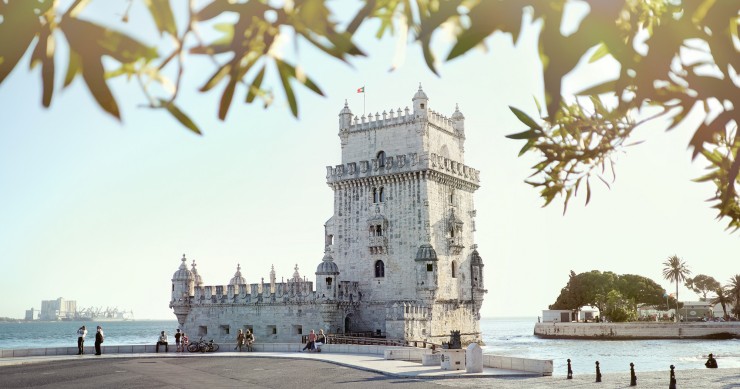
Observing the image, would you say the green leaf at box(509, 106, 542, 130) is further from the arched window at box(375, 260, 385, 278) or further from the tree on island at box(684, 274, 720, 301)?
the tree on island at box(684, 274, 720, 301)

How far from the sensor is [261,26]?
259cm

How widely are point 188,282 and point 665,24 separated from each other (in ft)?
166

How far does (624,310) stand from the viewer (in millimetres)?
94812

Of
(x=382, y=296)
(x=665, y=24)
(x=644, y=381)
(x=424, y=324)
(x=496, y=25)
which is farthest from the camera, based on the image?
(x=382, y=296)

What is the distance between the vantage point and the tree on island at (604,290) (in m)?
104

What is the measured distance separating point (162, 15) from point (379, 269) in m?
44.4

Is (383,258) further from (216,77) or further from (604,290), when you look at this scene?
(604,290)

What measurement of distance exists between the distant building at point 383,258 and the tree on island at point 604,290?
58.5 m

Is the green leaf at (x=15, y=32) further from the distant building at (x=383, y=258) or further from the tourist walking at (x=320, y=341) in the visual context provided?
the distant building at (x=383, y=258)

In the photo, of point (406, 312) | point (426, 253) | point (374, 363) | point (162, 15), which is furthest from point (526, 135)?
point (426, 253)

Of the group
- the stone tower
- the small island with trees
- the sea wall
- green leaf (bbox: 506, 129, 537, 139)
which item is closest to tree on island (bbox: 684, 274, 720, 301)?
the small island with trees

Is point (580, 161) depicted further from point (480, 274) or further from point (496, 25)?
point (480, 274)

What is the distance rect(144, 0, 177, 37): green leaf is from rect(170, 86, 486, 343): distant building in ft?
132

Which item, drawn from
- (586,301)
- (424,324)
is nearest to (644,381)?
(424,324)
